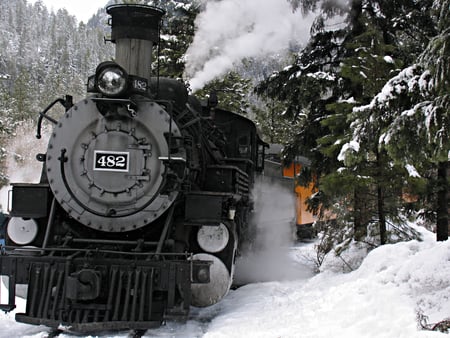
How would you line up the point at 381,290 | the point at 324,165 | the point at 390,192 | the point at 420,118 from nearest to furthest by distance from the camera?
1. the point at 420,118
2. the point at 381,290
3. the point at 390,192
4. the point at 324,165

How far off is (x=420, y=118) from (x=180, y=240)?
3.01 metres

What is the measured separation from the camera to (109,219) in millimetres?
5797

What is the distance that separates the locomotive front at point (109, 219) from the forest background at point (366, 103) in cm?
198

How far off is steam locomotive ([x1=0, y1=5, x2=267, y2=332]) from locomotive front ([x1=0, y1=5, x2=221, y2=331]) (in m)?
0.01

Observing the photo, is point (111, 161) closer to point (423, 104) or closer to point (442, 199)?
point (423, 104)

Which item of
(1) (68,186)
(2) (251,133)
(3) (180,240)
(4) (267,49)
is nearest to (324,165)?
(2) (251,133)

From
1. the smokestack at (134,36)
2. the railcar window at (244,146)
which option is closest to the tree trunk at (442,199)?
the railcar window at (244,146)

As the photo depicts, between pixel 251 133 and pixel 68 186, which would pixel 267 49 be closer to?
pixel 251 133

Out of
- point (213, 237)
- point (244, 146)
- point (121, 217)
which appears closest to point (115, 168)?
point (121, 217)

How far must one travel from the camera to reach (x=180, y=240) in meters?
6.02

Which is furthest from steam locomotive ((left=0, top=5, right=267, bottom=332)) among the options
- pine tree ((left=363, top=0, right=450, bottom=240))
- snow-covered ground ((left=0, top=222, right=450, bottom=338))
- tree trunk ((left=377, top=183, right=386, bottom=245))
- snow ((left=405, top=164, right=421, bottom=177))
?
tree trunk ((left=377, top=183, right=386, bottom=245))

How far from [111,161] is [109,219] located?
2.12 ft

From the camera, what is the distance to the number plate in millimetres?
5777

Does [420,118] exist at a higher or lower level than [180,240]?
higher
